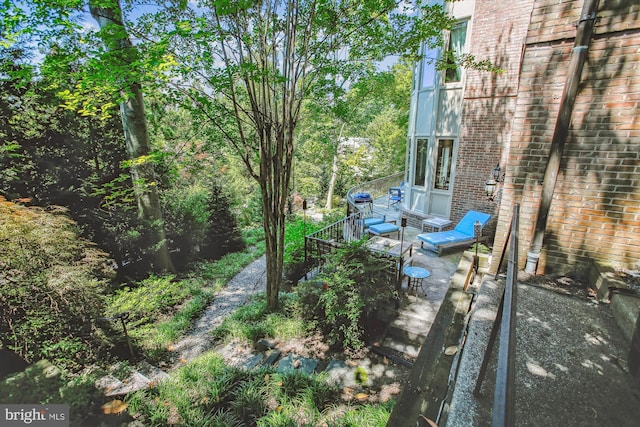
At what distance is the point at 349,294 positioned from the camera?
4801 mm

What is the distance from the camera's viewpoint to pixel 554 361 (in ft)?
6.86

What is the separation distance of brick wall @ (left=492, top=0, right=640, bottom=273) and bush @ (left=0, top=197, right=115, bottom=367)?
21.3 feet

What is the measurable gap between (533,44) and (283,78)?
3344 mm

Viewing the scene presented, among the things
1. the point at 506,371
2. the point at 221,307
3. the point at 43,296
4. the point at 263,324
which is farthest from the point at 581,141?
the point at 221,307

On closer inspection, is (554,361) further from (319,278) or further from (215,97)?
(215,97)

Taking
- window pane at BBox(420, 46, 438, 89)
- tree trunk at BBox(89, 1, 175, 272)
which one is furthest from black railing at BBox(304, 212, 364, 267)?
window pane at BBox(420, 46, 438, 89)

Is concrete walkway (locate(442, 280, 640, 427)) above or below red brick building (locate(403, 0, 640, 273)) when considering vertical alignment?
below

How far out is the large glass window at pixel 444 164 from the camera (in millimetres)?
8500

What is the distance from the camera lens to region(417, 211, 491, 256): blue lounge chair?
707 centimetres

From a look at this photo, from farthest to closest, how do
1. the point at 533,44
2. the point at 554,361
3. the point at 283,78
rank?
the point at 283,78, the point at 533,44, the point at 554,361

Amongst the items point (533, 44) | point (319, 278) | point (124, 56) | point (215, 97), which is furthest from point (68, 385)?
point (533, 44)

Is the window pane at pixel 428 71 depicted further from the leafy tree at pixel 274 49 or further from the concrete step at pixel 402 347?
the concrete step at pixel 402 347

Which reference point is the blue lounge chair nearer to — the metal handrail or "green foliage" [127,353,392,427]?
"green foliage" [127,353,392,427]

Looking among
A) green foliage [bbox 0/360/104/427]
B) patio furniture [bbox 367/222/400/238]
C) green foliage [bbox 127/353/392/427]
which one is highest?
patio furniture [bbox 367/222/400/238]
